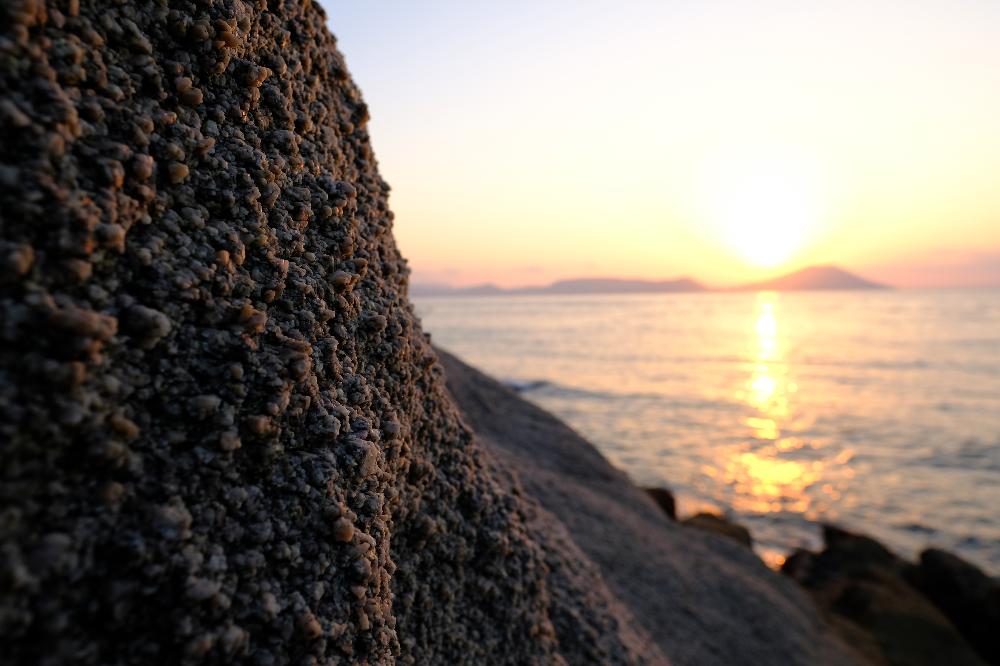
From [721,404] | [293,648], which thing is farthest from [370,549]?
[721,404]

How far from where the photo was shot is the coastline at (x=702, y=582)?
4.15 meters

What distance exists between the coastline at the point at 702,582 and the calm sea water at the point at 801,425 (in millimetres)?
2887

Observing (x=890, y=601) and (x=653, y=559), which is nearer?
(x=653, y=559)

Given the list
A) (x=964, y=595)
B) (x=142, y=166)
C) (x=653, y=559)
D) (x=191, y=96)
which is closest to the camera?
(x=142, y=166)

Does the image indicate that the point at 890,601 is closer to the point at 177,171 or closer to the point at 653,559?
the point at 653,559

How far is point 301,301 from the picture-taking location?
1.64 meters

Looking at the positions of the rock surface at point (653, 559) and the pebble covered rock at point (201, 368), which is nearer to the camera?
the pebble covered rock at point (201, 368)

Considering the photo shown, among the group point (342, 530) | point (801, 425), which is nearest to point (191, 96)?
point (342, 530)

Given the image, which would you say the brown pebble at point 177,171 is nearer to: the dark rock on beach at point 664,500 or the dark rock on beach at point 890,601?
the dark rock on beach at point 890,601

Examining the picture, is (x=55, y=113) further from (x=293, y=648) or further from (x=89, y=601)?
(x=293, y=648)

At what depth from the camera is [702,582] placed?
15.6ft

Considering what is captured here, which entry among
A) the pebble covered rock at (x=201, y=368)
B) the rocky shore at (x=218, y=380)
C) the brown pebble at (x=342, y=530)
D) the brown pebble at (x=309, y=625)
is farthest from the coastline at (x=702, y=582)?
the brown pebble at (x=309, y=625)

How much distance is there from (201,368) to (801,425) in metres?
20.2

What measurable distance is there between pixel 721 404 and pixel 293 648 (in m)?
22.2
